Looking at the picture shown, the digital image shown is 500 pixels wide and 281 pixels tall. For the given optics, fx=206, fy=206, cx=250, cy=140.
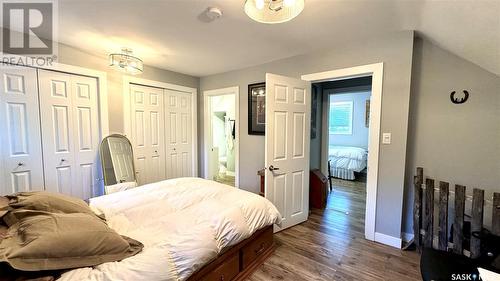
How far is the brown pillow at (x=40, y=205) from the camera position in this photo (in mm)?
1196

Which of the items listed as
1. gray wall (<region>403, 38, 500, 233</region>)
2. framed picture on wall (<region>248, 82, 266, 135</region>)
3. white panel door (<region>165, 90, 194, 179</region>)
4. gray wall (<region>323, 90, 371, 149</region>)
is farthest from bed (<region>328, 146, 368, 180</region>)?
white panel door (<region>165, 90, 194, 179</region>)

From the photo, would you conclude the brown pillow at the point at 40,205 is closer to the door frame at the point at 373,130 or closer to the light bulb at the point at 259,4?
the light bulb at the point at 259,4

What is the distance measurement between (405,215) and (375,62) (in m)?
1.82

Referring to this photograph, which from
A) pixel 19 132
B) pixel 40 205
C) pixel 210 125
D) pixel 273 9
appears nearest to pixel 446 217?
pixel 273 9

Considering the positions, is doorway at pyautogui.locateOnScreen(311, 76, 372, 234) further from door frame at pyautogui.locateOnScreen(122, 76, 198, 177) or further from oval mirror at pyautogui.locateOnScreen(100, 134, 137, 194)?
oval mirror at pyautogui.locateOnScreen(100, 134, 137, 194)

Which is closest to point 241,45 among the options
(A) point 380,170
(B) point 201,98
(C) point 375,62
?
(C) point 375,62

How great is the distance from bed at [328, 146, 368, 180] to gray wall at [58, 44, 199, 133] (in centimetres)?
405

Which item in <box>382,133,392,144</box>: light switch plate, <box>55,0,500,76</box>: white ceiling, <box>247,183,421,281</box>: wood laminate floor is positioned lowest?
<box>247,183,421,281</box>: wood laminate floor

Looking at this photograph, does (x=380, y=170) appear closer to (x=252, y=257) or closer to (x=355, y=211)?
(x=355, y=211)

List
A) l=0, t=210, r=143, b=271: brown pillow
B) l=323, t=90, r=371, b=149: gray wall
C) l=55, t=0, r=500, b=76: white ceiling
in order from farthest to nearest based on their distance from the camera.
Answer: l=323, t=90, r=371, b=149: gray wall < l=55, t=0, r=500, b=76: white ceiling < l=0, t=210, r=143, b=271: brown pillow

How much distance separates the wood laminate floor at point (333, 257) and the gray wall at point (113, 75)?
2.86 metres

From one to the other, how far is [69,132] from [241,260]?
8.83ft

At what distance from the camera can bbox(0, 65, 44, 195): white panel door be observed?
221cm

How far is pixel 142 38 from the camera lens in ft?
7.79
